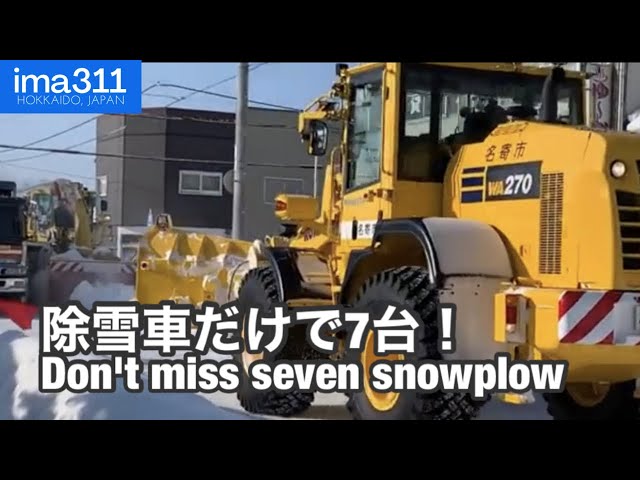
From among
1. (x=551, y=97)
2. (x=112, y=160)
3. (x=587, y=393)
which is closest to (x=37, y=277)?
(x=587, y=393)

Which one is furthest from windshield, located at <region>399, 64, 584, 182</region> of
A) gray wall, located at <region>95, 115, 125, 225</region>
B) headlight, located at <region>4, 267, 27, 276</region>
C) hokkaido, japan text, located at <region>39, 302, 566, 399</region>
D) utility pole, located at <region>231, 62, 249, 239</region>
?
gray wall, located at <region>95, 115, 125, 225</region>

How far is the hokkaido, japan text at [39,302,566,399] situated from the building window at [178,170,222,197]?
1818cm

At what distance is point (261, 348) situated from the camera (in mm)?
5574

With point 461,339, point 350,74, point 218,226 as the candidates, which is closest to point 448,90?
point 350,74

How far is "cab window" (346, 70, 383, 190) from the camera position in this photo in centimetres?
579

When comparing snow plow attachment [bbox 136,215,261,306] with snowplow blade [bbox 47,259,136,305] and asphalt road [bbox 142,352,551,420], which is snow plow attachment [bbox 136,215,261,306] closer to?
asphalt road [bbox 142,352,551,420]

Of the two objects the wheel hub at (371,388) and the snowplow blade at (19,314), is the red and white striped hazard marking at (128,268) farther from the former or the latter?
the wheel hub at (371,388)

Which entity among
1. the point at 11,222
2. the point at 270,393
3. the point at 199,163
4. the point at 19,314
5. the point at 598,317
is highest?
the point at 199,163

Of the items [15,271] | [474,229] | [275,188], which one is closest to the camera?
[474,229]

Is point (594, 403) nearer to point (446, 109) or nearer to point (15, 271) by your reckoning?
point (446, 109)

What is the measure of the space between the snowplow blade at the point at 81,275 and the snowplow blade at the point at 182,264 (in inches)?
160

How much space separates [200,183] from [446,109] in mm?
18409

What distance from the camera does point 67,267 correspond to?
13.8m
